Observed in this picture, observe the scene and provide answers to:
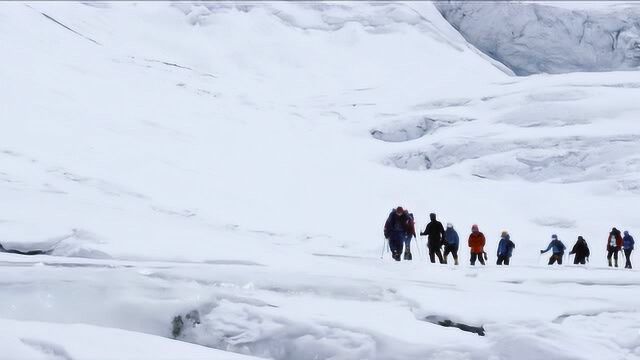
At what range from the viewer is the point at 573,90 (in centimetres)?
3688

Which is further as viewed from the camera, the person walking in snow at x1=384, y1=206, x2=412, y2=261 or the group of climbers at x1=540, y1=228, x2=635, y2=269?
the group of climbers at x1=540, y1=228, x2=635, y2=269

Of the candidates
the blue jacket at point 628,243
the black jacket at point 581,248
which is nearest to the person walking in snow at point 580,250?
the black jacket at point 581,248

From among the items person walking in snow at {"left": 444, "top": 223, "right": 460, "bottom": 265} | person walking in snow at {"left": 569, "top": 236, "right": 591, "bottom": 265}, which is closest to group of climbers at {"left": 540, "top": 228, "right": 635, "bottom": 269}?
person walking in snow at {"left": 569, "top": 236, "right": 591, "bottom": 265}

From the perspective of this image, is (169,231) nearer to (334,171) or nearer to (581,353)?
(581,353)

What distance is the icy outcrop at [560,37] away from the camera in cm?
6156

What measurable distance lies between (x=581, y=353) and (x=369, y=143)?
27.7 metres

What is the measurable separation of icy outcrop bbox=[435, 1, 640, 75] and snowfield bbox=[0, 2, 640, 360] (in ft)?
15.5

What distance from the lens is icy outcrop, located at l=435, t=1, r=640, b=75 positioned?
61.6m

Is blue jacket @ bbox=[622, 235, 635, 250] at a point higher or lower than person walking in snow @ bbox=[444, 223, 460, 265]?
higher

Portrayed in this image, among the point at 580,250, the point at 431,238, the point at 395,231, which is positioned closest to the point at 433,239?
the point at 431,238

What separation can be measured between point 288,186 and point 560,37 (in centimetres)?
4539

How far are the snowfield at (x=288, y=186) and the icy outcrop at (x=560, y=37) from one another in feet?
15.5

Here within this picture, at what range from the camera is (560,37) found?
63.2 metres

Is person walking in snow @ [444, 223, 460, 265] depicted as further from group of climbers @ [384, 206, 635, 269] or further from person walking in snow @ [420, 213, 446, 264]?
person walking in snow @ [420, 213, 446, 264]
